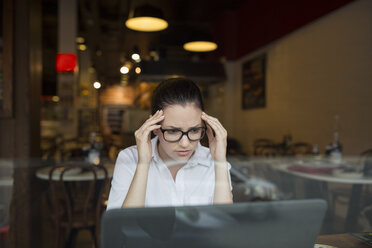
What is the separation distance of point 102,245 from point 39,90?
343cm

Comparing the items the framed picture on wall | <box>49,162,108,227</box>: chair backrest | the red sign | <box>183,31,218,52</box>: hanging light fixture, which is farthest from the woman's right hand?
the framed picture on wall

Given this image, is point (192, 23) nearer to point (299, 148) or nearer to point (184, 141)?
point (299, 148)

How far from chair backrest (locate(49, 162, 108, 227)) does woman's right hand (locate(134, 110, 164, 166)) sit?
5.35 ft

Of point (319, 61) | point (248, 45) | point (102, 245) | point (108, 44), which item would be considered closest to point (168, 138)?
point (102, 245)

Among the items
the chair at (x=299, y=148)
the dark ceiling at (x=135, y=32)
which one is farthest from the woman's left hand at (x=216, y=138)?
the dark ceiling at (x=135, y=32)

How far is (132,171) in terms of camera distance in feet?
3.32

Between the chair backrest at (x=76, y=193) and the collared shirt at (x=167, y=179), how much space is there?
5.17ft

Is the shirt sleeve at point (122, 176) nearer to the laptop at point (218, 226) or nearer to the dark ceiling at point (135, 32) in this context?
the laptop at point (218, 226)

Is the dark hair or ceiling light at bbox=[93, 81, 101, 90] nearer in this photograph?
the dark hair

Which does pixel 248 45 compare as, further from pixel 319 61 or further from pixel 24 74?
pixel 24 74

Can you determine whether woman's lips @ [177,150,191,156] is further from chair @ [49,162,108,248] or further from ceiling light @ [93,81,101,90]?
chair @ [49,162,108,248]

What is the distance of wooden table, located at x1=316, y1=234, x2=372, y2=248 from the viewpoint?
1.06 metres

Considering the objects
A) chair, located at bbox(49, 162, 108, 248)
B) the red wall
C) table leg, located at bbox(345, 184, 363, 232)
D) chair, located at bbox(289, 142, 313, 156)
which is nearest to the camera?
table leg, located at bbox(345, 184, 363, 232)

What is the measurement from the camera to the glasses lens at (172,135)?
0.96m
